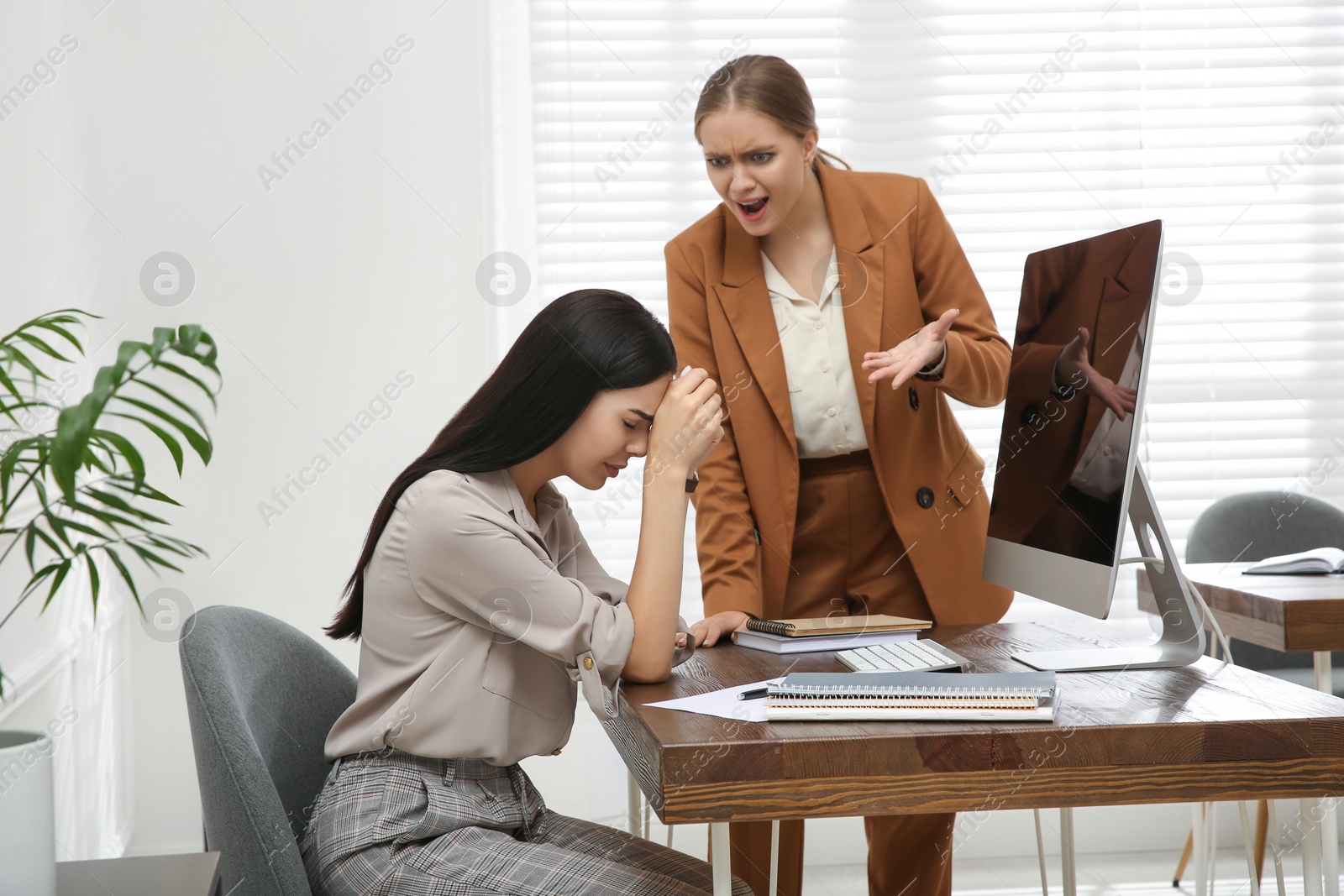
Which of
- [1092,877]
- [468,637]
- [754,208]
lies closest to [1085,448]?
[754,208]

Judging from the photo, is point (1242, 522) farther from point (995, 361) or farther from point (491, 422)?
point (491, 422)

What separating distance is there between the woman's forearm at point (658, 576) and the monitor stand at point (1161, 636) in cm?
44

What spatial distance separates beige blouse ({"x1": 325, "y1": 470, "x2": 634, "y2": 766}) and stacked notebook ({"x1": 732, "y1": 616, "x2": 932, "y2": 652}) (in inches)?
11.2

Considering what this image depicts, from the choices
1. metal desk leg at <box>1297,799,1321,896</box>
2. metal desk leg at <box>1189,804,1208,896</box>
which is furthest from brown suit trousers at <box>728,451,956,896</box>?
metal desk leg at <box>1189,804,1208,896</box>

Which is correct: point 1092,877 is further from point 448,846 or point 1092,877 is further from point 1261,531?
point 448,846

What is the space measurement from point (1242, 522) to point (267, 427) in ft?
8.25

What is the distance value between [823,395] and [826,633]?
0.46 m

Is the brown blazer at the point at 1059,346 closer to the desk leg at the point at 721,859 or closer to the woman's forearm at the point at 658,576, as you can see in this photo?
the woman's forearm at the point at 658,576

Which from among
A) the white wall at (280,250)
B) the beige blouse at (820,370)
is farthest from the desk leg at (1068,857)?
the white wall at (280,250)

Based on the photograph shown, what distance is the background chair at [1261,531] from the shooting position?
8.87 feet

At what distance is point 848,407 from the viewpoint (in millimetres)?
1798

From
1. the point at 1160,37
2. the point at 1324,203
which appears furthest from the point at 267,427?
the point at 1324,203

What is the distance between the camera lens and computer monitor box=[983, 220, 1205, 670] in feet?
4.17

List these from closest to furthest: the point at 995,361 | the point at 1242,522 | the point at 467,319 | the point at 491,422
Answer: the point at 491,422 → the point at 995,361 → the point at 1242,522 → the point at 467,319
